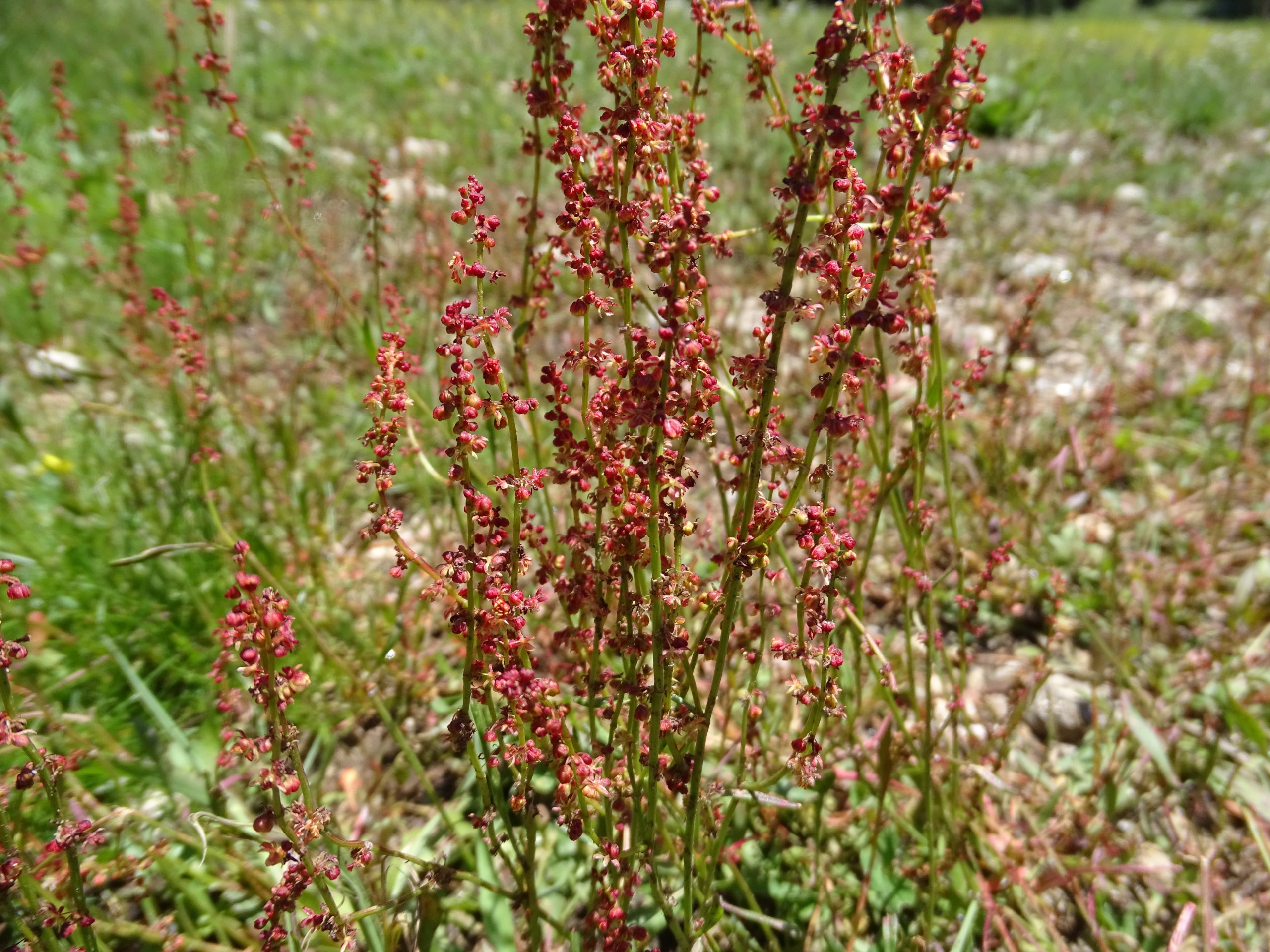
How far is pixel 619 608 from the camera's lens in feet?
4.00

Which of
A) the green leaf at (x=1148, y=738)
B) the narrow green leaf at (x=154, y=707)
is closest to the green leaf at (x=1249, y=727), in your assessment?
the green leaf at (x=1148, y=738)

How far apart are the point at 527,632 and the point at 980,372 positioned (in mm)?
1397

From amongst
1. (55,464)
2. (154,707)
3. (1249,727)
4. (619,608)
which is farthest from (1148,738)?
(55,464)

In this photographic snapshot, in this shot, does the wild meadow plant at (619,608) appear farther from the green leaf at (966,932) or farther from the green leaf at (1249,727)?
the green leaf at (1249,727)

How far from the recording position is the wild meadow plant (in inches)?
39.4

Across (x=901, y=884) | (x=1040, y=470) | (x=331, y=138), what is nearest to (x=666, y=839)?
(x=901, y=884)

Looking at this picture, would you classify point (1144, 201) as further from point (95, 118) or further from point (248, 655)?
point (95, 118)

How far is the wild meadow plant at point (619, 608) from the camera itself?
1001 mm

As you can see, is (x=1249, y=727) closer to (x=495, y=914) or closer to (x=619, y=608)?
(x=619, y=608)

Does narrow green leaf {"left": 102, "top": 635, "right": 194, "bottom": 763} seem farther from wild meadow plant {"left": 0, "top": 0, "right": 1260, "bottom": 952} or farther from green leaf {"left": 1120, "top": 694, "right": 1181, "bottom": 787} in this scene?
green leaf {"left": 1120, "top": 694, "right": 1181, "bottom": 787}

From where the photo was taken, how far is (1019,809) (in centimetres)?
199

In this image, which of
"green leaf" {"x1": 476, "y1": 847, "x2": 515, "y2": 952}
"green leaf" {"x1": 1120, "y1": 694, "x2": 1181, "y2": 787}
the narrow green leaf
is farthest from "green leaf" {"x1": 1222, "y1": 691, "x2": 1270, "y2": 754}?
the narrow green leaf

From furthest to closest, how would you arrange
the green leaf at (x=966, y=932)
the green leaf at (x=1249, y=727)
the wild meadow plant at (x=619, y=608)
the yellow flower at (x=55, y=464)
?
1. the yellow flower at (x=55, y=464)
2. the green leaf at (x=1249, y=727)
3. the green leaf at (x=966, y=932)
4. the wild meadow plant at (x=619, y=608)

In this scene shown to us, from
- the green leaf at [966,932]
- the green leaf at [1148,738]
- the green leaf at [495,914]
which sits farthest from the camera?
the green leaf at [1148,738]
